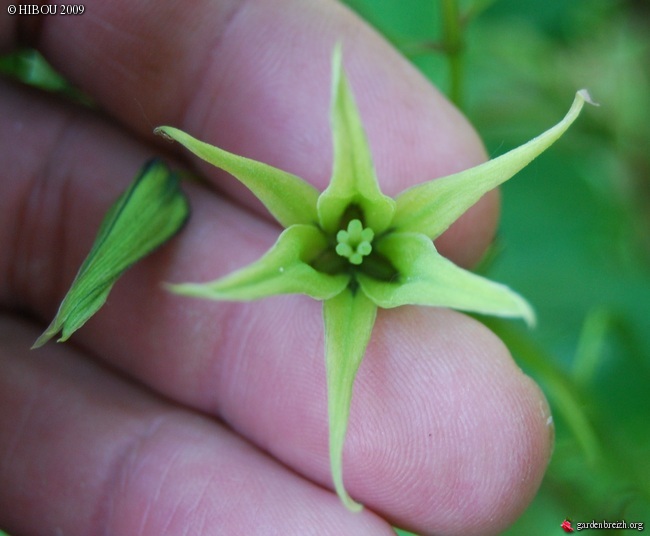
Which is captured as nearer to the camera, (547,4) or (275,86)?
(275,86)

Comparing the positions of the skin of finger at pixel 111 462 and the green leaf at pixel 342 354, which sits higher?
the green leaf at pixel 342 354

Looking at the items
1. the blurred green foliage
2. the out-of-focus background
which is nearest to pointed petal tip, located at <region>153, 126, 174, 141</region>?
the out-of-focus background

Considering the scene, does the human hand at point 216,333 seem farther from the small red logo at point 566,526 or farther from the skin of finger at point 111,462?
the small red logo at point 566,526

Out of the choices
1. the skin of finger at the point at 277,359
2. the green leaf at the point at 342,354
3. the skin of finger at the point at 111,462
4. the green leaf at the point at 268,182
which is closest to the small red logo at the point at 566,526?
the skin of finger at the point at 277,359

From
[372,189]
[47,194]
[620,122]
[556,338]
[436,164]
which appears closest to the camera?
[372,189]

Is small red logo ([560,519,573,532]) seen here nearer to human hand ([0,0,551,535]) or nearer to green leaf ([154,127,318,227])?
human hand ([0,0,551,535])

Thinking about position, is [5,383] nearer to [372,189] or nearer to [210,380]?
[210,380]

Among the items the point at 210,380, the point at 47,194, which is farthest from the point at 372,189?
the point at 47,194
